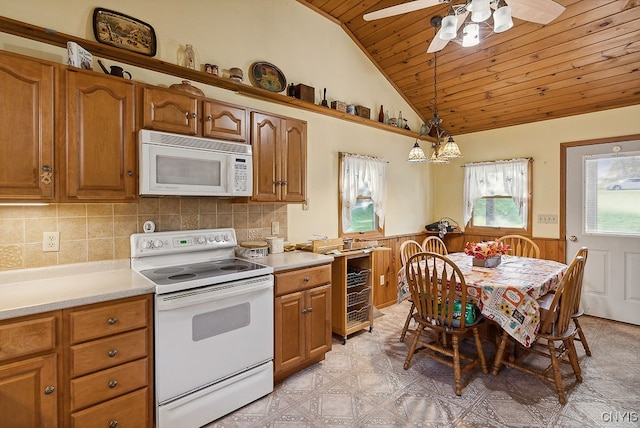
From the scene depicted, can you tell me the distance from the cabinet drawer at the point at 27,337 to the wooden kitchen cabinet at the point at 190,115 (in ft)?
3.92

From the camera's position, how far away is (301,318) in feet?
8.03

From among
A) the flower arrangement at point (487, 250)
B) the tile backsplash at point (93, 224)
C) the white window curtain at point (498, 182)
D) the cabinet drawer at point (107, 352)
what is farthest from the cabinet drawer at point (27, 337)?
the white window curtain at point (498, 182)

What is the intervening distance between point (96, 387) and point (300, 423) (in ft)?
3.76

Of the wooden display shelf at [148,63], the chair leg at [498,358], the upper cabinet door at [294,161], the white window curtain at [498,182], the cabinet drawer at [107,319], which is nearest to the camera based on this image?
the cabinet drawer at [107,319]

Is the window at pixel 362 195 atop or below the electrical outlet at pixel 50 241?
atop

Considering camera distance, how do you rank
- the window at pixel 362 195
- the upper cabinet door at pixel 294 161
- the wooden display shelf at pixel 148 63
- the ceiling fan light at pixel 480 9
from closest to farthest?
the ceiling fan light at pixel 480 9
the wooden display shelf at pixel 148 63
the upper cabinet door at pixel 294 161
the window at pixel 362 195

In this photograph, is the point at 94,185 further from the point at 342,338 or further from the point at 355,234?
the point at 355,234

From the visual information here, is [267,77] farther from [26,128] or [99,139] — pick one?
[26,128]

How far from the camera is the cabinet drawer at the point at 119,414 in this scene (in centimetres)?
157

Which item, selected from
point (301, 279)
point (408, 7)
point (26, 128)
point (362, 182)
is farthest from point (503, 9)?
point (26, 128)

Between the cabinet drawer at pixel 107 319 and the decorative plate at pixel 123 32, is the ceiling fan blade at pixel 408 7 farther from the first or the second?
the cabinet drawer at pixel 107 319

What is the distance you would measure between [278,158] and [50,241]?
162 cm

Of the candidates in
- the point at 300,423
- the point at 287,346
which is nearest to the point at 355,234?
the point at 287,346

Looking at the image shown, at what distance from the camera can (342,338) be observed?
122 inches
